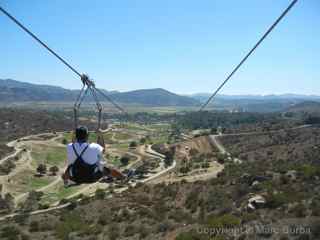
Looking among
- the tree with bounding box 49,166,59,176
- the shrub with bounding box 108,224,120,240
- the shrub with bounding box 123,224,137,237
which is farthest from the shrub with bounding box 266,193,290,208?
the tree with bounding box 49,166,59,176

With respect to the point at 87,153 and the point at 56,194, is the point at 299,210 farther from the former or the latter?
the point at 56,194

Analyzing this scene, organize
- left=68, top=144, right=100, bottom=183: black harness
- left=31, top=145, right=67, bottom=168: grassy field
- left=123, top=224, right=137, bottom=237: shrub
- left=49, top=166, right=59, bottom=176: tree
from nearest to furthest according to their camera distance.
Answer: left=68, top=144, right=100, bottom=183: black harness, left=123, top=224, right=137, bottom=237: shrub, left=49, top=166, right=59, bottom=176: tree, left=31, top=145, right=67, bottom=168: grassy field

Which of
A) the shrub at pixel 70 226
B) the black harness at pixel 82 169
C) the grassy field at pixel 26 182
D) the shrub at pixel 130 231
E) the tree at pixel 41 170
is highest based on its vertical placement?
the black harness at pixel 82 169

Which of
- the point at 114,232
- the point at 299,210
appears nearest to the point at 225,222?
the point at 299,210

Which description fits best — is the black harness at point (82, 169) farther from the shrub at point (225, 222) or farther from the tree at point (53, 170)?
the tree at point (53, 170)

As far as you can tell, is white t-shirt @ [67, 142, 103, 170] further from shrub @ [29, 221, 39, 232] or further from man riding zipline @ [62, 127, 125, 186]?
shrub @ [29, 221, 39, 232]

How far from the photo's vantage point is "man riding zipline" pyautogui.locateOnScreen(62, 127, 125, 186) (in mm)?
8977

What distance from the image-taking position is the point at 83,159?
9.09m

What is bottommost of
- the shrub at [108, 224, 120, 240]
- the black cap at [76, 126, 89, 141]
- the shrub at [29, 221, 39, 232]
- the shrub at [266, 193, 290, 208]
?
the shrub at [29, 221, 39, 232]

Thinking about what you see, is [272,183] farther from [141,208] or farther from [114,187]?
[114,187]

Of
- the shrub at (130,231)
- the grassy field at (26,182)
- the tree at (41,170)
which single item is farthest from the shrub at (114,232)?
the tree at (41,170)

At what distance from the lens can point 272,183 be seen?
30281mm

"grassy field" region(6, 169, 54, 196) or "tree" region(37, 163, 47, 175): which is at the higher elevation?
"tree" region(37, 163, 47, 175)

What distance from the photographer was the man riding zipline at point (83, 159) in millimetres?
8977
